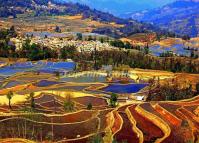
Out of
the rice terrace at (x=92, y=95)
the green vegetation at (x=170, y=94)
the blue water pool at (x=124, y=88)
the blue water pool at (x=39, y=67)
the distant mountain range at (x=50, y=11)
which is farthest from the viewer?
the distant mountain range at (x=50, y=11)

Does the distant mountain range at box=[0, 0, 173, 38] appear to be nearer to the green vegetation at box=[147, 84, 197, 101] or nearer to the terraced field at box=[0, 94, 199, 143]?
the green vegetation at box=[147, 84, 197, 101]

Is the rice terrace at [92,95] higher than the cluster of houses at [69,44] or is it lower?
lower

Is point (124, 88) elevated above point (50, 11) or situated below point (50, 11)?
below

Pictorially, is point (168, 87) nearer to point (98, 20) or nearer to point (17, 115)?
point (17, 115)

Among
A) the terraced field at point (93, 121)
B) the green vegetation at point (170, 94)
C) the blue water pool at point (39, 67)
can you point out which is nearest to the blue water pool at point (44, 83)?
the terraced field at point (93, 121)

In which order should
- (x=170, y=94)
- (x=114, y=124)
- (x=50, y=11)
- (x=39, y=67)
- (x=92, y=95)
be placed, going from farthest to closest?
(x=50, y=11) < (x=39, y=67) < (x=92, y=95) < (x=170, y=94) < (x=114, y=124)

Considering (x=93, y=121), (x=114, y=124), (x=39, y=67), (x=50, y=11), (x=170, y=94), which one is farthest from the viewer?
(x=50, y=11)

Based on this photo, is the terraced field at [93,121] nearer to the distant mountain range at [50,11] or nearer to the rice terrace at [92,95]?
the rice terrace at [92,95]

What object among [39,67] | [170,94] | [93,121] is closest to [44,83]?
[39,67]

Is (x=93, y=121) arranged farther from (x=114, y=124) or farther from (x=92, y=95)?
(x=92, y=95)
